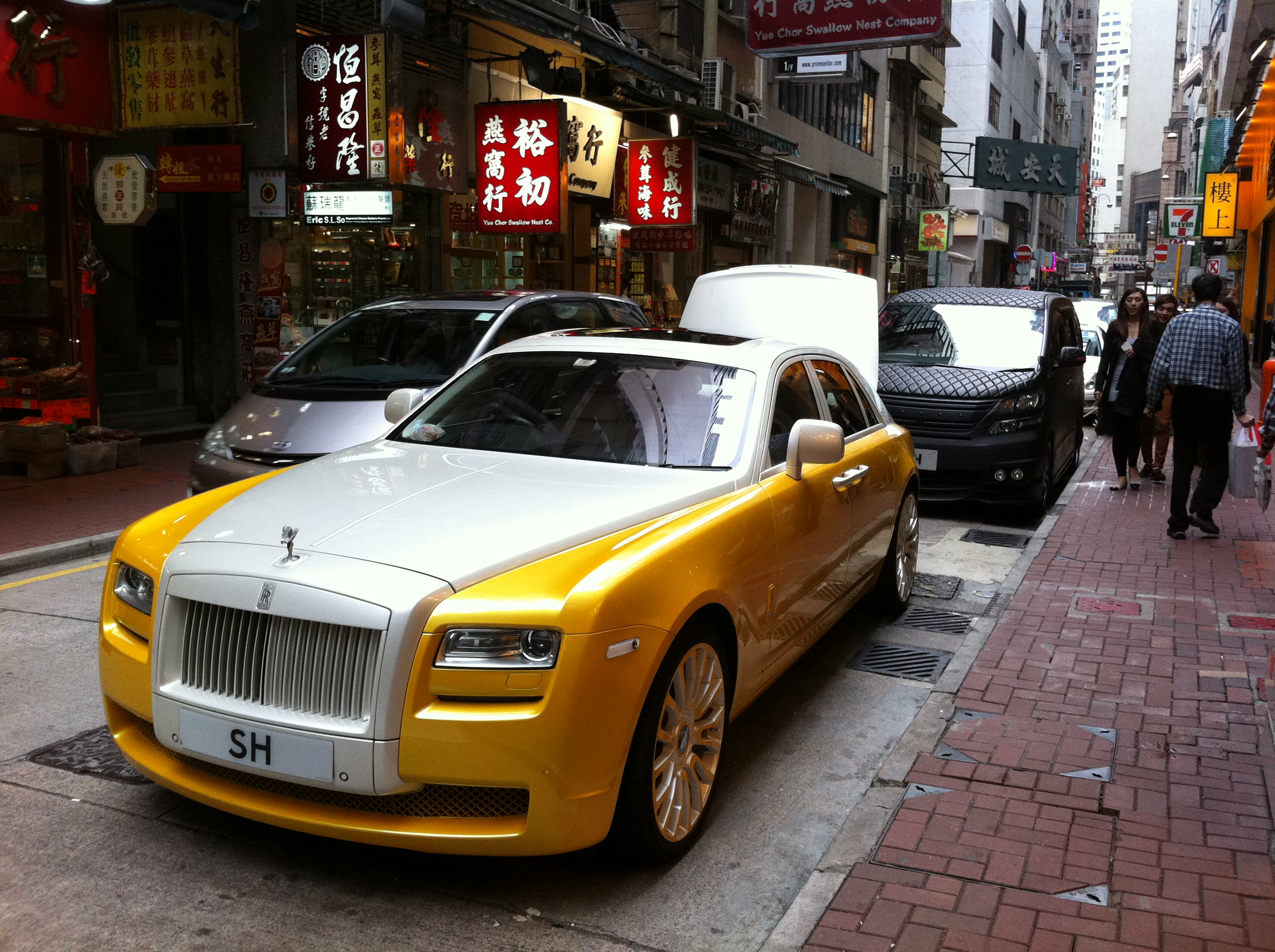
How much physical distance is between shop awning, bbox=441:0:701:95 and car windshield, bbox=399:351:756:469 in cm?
688

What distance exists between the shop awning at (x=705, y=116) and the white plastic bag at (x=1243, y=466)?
11222mm

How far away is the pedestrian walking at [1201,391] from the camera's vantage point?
8406 millimetres

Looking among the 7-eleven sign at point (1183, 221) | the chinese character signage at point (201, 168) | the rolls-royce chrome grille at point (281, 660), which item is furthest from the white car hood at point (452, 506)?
the 7-eleven sign at point (1183, 221)

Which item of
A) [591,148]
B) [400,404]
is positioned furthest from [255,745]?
[591,148]

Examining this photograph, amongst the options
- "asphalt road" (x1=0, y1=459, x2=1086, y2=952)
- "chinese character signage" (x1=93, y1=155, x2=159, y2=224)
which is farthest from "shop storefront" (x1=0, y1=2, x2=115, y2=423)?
"asphalt road" (x1=0, y1=459, x2=1086, y2=952)

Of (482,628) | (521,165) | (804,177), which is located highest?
(804,177)

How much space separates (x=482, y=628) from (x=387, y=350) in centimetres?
531

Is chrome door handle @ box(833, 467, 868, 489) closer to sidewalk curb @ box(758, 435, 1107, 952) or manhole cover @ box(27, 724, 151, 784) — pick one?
sidewalk curb @ box(758, 435, 1107, 952)

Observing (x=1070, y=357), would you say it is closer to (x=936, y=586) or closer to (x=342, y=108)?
(x=936, y=586)

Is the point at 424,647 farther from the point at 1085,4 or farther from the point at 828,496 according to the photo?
the point at 1085,4

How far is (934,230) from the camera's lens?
41938mm

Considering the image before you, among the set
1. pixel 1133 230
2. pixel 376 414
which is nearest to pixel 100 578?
pixel 376 414

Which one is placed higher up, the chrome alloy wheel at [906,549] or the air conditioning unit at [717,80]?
the air conditioning unit at [717,80]

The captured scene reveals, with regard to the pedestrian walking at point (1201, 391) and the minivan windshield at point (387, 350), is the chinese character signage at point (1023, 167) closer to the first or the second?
the pedestrian walking at point (1201, 391)
